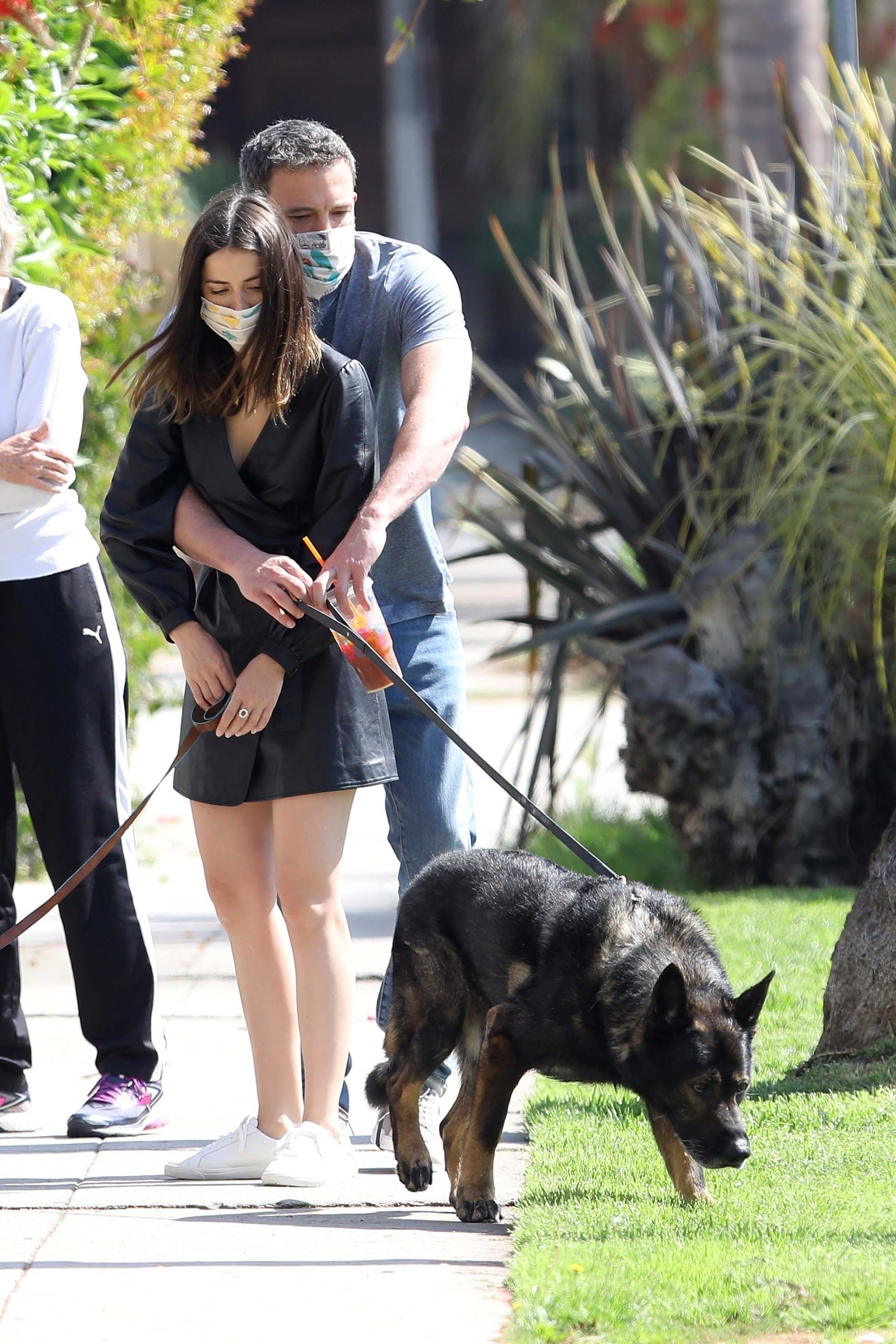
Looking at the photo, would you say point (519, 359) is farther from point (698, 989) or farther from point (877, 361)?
point (698, 989)

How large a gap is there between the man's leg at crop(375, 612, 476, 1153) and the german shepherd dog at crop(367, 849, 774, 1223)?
0.32 meters

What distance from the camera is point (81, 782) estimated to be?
4.05m

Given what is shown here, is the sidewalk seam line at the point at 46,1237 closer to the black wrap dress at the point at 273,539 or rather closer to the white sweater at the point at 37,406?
the black wrap dress at the point at 273,539

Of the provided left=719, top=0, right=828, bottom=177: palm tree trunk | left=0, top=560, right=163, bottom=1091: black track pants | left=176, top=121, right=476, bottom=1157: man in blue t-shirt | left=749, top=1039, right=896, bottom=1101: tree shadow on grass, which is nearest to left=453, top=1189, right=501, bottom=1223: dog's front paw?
left=176, top=121, right=476, bottom=1157: man in blue t-shirt

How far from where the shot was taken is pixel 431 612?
12.8 feet

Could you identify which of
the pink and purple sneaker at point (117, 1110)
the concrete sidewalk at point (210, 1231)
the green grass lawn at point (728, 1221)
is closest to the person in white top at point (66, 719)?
the pink and purple sneaker at point (117, 1110)

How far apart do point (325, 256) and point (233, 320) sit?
1.09 ft

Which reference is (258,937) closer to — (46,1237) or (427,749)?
(427,749)

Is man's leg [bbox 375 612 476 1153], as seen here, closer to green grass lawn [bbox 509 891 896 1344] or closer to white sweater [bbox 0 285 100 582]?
green grass lawn [bbox 509 891 896 1344]

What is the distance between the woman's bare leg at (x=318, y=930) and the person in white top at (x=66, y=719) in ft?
2.21

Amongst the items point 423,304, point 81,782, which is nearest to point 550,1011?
point 81,782

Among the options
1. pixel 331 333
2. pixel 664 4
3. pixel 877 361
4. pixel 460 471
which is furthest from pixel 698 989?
pixel 664 4

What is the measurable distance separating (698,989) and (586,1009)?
211 mm

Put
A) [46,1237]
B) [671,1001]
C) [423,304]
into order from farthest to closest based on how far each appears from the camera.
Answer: [423,304], [46,1237], [671,1001]
